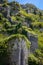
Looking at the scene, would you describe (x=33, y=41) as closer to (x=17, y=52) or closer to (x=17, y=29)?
(x=17, y=29)

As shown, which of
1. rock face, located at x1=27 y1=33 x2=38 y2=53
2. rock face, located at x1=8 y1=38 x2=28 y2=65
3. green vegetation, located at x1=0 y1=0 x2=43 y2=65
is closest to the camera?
rock face, located at x1=8 y1=38 x2=28 y2=65

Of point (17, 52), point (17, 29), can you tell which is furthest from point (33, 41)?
point (17, 52)

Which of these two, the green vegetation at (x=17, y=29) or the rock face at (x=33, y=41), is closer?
the green vegetation at (x=17, y=29)

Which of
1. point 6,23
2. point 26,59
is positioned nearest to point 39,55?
point 26,59

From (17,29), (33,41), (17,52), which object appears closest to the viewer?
(17,52)

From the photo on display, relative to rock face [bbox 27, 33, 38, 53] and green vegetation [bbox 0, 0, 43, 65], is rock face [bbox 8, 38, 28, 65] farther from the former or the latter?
rock face [bbox 27, 33, 38, 53]

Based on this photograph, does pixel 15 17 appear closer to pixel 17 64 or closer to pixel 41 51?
pixel 41 51

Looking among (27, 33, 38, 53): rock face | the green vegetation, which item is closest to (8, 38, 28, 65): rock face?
the green vegetation

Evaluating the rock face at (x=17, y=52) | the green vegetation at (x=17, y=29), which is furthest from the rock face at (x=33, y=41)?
the rock face at (x=17, y=52)

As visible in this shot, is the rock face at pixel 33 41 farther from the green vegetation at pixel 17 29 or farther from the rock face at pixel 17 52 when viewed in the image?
the rock face at pixel 17 52
